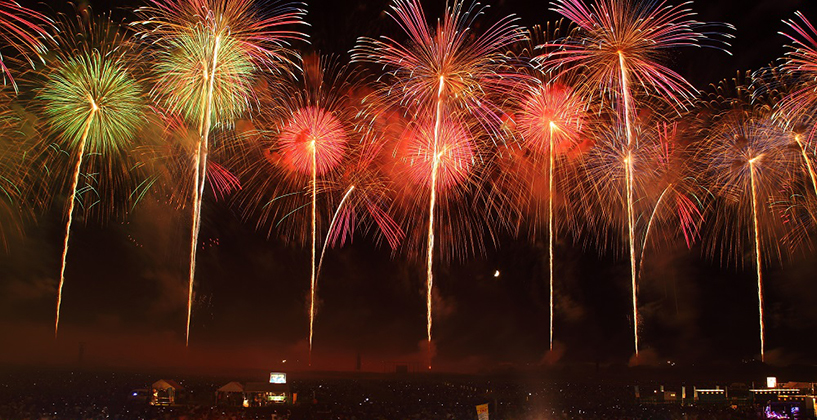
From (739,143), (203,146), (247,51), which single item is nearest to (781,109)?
(739,143)

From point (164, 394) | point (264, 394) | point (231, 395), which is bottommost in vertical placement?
point (164, 394)

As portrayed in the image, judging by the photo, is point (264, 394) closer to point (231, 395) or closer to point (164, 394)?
point (231, 395)

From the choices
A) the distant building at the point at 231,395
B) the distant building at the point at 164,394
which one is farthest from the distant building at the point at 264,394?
the distant building at the point at 164,394

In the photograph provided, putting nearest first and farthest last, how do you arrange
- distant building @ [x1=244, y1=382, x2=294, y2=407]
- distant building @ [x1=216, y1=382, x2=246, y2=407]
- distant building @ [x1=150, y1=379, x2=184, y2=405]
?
distant building @ [x1=244, y1=382, x2=294, y2=407] < distant building @ [x1=216, y1=382, x2=246, y2=407] < distant building @ [x1=150, y1=379, x2=184, y2=405]

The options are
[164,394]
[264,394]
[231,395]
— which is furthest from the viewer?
[164,394]

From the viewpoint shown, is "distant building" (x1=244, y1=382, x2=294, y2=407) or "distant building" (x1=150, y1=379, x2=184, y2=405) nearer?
"distant building" (x1=244, y1=382, x2=294, y2=407)

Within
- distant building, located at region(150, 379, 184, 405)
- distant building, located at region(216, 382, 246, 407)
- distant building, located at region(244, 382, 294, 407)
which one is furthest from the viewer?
distant building, located at region(150, 379, 184, 405)

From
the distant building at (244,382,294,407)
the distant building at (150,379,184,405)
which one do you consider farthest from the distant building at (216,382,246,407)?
the distant building at (150,379,184,405)

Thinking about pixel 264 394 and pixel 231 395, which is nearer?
pixel 264 394

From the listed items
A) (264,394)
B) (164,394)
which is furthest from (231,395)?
(164,394)

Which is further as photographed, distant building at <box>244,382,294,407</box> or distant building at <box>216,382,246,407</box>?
distant building at <box>216,382,246,407</box>

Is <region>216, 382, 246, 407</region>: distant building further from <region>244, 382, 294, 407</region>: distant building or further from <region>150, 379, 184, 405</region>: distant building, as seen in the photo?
<region>150, 379, 184, 405</region>: distant building

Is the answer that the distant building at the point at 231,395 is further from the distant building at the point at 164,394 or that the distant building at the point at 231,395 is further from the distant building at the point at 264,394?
the distant building at the point at 164,394
